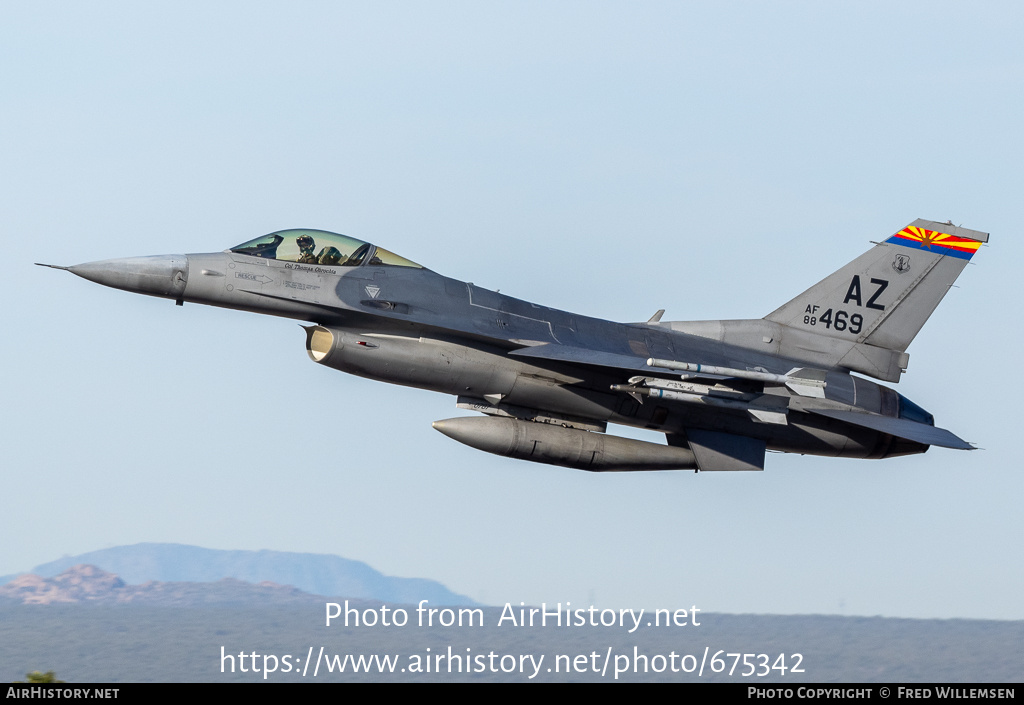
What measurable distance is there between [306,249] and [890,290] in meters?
9.63

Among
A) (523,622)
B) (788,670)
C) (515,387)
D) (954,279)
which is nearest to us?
(515,387)

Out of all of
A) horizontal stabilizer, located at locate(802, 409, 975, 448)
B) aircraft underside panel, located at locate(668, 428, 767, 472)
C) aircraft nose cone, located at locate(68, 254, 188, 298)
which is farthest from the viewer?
aircraft underside panel, located at locate(668, 428, 767, 472)

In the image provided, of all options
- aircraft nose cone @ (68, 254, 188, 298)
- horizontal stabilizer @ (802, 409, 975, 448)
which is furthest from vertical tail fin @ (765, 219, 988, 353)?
aircraft nose cone @ (68, 254, 188, 298)

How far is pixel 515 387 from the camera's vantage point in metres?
16.6

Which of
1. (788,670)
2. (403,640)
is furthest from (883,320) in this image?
(403,640)

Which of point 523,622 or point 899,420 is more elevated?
point 899,420

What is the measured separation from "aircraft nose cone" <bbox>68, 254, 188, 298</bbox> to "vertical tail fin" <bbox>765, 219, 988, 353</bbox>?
9.28 metres

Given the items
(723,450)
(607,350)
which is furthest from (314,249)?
(723,450)

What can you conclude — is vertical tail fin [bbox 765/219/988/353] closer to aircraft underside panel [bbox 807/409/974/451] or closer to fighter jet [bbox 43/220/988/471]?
fighter jet [bbox 43/220/988/471]

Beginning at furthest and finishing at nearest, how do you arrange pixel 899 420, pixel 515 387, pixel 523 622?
pixel 523 622 → pixel 899 420 → pixel 515 387

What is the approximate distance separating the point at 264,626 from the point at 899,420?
53703 millimetres

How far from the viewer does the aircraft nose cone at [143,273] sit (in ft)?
48.9

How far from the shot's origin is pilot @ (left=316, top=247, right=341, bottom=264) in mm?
15992
